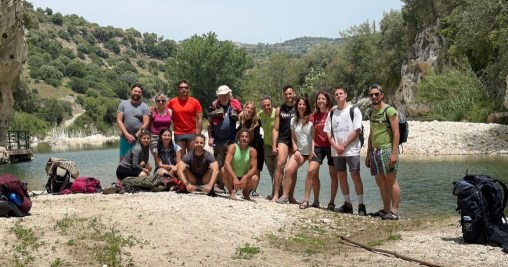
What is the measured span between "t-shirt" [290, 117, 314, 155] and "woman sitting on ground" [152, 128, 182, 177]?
2.49 m

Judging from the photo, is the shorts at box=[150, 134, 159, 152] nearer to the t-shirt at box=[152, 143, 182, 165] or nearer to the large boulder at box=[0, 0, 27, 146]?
the t-shirt at box=[152, 143, 182, 165]

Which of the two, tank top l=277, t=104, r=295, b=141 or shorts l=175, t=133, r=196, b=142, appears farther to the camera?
shorts l=175, t=133, r=196, b=142

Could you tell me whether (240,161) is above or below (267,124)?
below

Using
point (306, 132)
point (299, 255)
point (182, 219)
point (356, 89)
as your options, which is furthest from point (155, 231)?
point (356, 89)

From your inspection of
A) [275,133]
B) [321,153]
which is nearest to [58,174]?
[275,133]

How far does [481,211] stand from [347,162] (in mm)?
3056

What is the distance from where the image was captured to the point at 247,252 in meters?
6.94

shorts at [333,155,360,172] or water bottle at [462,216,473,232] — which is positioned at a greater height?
shorts at [333,155,360,172]

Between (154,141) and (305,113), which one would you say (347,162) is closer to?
(305,113)

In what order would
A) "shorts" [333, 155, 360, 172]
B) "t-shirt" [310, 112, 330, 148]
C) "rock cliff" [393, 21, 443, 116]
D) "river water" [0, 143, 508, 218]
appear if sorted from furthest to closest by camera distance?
"rock cliff" [393, 21, 443, 116] → "river water" [0, 143, 508, 218] → "t-shirt" [310, 112, 330, 148] → "shorts" [333, 155, 360, 172]

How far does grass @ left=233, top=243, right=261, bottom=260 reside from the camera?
676cm

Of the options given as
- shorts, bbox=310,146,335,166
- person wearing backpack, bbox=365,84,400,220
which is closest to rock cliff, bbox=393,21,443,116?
shorts, bbox=310,146,335,166

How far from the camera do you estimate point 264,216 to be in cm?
910

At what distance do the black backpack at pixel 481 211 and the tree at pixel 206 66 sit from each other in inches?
3116
